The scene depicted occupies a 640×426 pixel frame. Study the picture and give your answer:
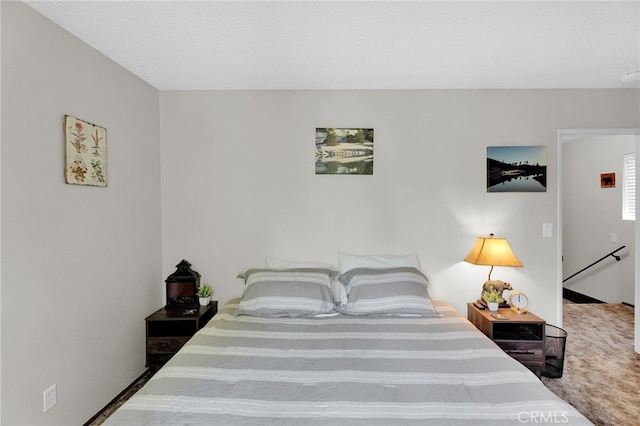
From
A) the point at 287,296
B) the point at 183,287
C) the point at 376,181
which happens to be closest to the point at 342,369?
the point at 287,296

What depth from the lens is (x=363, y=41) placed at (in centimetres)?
207

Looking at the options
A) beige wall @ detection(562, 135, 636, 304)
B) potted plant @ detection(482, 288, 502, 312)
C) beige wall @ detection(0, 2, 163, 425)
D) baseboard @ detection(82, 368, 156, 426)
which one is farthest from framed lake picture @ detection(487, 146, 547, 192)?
baseboard @ detection(82, 368, 156, 426)

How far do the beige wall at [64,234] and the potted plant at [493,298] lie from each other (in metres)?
2.94

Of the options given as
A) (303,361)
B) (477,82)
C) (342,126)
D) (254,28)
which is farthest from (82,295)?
(477,82)

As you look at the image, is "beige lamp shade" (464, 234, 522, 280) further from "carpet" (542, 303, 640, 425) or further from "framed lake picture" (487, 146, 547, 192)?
"carpet" (542, 303, 640, 425)

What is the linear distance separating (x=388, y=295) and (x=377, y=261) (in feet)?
1.52

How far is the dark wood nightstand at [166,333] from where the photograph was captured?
2572 mm

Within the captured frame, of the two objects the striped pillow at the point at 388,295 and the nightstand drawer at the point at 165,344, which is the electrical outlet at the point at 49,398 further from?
the striped pillow at the point at 388,295

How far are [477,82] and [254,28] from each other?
1.98 metres

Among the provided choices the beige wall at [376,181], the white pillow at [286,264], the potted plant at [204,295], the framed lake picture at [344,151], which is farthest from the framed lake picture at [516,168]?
the potted plant at [204,295]

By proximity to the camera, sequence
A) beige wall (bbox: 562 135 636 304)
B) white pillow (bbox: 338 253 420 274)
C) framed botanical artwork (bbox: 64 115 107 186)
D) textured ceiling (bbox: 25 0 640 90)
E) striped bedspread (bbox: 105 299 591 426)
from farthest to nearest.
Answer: beige wall (bbox: 562 135 636 304) → white pillow (bbox: 338 253 420 274) → framed botanical artwork (bbox: 64 115 107 186) → textured ceiling (bbox: 25 0 640 90) → striped bedspread (bbox: 105 299 591 426)

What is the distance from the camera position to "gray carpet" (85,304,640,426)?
220 centimetres

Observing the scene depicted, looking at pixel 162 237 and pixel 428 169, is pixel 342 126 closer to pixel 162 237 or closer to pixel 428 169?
pixel 428 169

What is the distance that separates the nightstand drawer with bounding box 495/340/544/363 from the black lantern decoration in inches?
101
